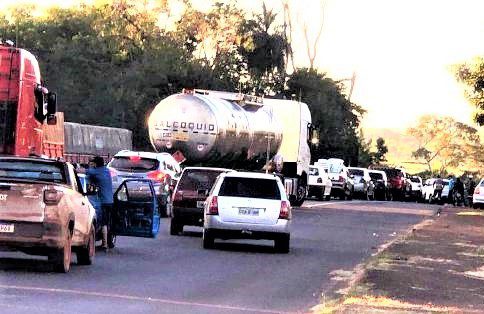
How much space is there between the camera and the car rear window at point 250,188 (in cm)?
2480

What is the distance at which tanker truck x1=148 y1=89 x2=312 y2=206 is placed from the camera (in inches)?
1448

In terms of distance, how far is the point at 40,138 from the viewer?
2370 centimetres

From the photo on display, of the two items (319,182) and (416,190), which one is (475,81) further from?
(416,190)

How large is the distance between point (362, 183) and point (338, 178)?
424 cm

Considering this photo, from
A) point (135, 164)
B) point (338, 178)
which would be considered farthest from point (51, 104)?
point (338, 178)

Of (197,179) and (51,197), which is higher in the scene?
(197,179)

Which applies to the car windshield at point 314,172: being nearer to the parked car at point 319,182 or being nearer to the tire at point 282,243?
the parked car at point 319,182

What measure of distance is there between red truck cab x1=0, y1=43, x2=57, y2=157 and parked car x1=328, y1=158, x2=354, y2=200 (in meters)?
40.7

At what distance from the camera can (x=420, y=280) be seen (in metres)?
18.9

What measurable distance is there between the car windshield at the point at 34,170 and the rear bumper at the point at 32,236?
110cm

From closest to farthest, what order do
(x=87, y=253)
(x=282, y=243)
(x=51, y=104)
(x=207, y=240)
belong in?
1. (x=87, y=253)
2. (x=51, y=104)
3. (x=207, y=240)
4. (x=282, y=243)

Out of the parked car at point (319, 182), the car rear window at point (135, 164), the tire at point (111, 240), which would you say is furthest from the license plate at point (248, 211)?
the parked car at point (319, 182)

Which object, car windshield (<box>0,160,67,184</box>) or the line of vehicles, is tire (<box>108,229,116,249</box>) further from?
car windshield (<box>0,160,67,184</box>)

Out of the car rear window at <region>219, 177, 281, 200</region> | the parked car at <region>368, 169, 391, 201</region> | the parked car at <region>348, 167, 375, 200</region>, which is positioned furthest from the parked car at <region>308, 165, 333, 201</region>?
the car rear window at <region>219, 177, 281, 200</region>
